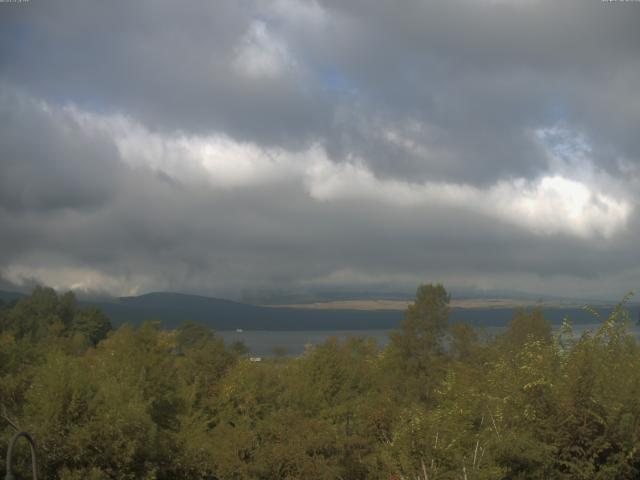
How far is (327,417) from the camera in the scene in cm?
3778

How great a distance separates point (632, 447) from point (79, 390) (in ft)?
60.4

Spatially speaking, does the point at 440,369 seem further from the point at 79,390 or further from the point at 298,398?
the point at 79,390

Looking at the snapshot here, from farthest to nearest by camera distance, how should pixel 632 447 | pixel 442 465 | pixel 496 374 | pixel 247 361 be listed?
1. pixel 247 361
2. pixel 496 374
3. pixel 442 465
4. pixel 632 447

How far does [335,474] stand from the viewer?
23828mm

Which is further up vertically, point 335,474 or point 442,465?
point 442,465

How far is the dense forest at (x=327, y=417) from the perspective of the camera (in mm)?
16547

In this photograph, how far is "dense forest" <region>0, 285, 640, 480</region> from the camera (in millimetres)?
16547

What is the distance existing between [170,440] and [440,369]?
3625cm

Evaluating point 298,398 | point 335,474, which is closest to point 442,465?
point 335,474

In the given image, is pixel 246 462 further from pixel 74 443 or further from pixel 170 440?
pixel 74 443

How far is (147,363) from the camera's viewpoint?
127ft

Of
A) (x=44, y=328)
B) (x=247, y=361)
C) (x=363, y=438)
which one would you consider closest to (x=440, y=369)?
(x=247, y=361)

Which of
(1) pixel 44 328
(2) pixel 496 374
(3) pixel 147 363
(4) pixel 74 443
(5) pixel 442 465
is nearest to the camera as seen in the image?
(5) pixel 442 465

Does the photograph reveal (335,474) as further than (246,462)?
No
